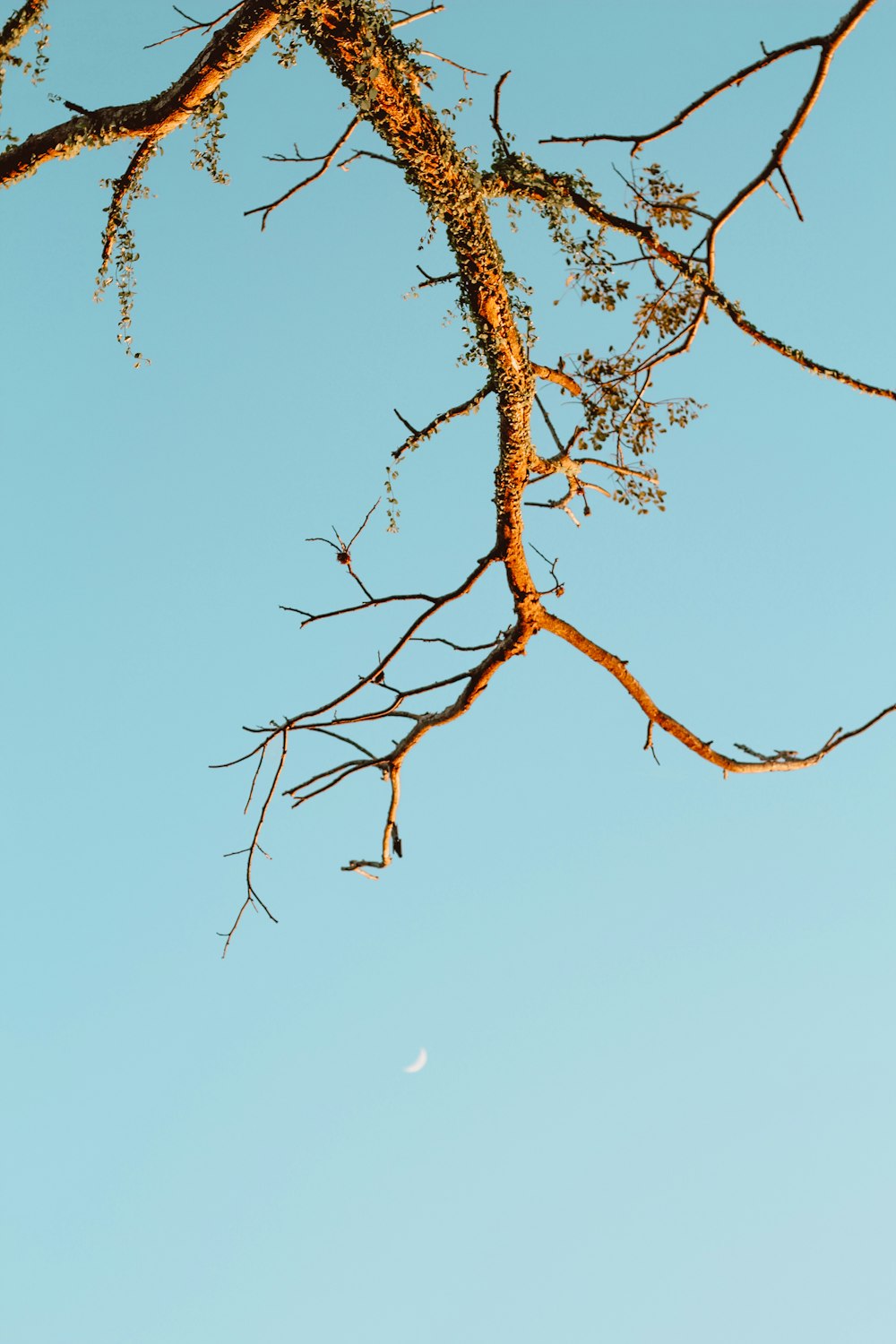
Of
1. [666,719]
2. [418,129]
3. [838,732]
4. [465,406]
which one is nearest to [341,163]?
[418,129]

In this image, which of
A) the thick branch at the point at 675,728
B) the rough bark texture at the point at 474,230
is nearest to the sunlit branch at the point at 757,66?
the rough bark texture at the point at 474,230

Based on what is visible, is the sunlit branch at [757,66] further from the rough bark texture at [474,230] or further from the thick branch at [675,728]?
the thick branch at [675,728]

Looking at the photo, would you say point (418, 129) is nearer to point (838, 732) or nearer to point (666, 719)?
point (666, 719)

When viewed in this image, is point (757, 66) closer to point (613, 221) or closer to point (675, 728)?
point (613, 221)

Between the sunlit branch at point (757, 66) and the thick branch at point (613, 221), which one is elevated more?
the thick branch at point (613, 221)

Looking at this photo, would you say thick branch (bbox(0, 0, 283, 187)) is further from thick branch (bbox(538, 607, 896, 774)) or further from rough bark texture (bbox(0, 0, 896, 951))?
thick branch (bbox(538, 607, 896, 774))

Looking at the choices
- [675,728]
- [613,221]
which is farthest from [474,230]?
[675,728]

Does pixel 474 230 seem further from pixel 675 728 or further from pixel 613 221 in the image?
pixel 675 728

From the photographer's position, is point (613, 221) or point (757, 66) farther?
point (613, 221)

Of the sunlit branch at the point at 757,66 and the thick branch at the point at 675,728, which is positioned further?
the thick branch at the point at 675,728

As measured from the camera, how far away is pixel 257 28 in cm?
328

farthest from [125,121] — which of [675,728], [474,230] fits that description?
[675,728]

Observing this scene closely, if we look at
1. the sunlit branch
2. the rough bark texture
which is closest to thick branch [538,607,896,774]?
the rough bark texture

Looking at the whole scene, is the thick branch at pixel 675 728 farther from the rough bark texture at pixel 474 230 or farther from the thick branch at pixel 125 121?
the thick branch at pixel 125 121
